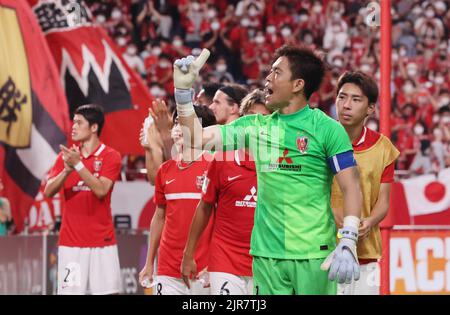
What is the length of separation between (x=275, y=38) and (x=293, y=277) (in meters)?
17.1

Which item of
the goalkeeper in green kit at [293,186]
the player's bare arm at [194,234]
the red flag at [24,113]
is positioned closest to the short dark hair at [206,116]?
the player's bare arm at [194,234]

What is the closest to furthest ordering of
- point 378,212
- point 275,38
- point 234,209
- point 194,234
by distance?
point 378,212, point 194,234, point 234,209, point 275,38

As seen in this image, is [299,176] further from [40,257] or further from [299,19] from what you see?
[299,19]

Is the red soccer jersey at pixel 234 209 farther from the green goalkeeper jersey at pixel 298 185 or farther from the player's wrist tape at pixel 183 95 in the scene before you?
the player's wrist tape at pixel 183 95

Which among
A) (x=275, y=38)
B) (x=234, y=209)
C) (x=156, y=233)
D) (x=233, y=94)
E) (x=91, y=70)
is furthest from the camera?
(x=275, y=38)

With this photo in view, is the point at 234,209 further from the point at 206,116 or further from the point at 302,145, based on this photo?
the point at 302,145

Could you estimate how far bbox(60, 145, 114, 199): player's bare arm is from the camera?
1114cm

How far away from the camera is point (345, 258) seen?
6621mm

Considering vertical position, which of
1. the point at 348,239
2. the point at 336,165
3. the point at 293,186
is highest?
the point at 336,165

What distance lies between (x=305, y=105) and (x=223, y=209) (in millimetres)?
1941

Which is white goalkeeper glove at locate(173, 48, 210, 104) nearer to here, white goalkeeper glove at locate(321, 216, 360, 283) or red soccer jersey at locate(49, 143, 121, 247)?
white goalkeeper glove at locate(321, 216, 360, 283)

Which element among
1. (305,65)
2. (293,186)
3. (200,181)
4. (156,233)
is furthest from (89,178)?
(293,186)

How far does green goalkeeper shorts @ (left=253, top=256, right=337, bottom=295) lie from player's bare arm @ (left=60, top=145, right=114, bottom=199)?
4434 mm

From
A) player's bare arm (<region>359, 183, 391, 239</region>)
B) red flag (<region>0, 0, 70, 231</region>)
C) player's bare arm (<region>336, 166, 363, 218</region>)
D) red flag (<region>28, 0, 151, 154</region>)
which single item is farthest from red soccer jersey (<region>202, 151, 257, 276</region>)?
red flag (<region>28, 0, 151, 154</region>)
